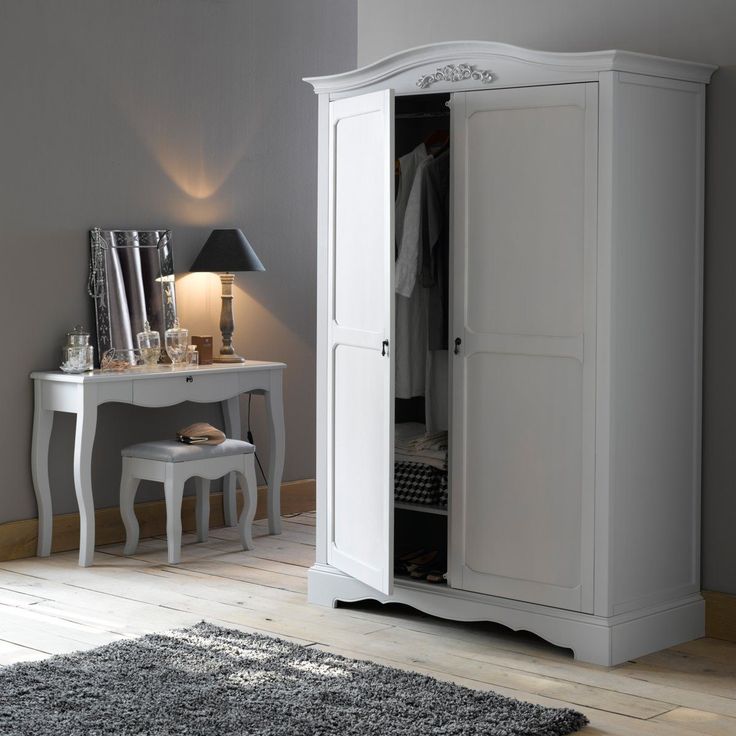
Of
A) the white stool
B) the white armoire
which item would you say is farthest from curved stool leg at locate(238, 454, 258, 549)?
the white armoire

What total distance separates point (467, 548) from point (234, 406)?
2124 millimetres

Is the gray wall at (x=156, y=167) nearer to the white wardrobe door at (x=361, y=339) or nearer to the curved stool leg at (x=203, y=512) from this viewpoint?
the curved stool leg at (x=203, y=512)

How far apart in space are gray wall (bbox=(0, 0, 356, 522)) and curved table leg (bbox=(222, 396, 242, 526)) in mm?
124

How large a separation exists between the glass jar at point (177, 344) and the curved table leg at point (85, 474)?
56 centimetres

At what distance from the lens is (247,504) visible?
209 inches

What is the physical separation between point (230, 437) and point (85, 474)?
3.27ft

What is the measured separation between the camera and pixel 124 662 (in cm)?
358

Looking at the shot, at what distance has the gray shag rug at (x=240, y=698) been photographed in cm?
306

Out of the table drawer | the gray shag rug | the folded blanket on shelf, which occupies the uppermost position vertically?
the table drawer

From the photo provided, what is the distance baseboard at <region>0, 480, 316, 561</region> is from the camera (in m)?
5.11

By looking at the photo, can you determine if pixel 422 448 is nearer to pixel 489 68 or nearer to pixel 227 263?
pixel 489 68

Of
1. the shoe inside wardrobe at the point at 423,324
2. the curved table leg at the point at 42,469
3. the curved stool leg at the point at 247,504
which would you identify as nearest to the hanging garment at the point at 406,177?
the shoe inside wardrobe at the point at 423,324

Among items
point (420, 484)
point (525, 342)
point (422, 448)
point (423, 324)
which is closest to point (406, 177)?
point (423, 324)

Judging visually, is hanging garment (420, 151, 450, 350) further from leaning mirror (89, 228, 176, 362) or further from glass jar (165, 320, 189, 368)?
leaning mirror (89, 228, 176, 362)
